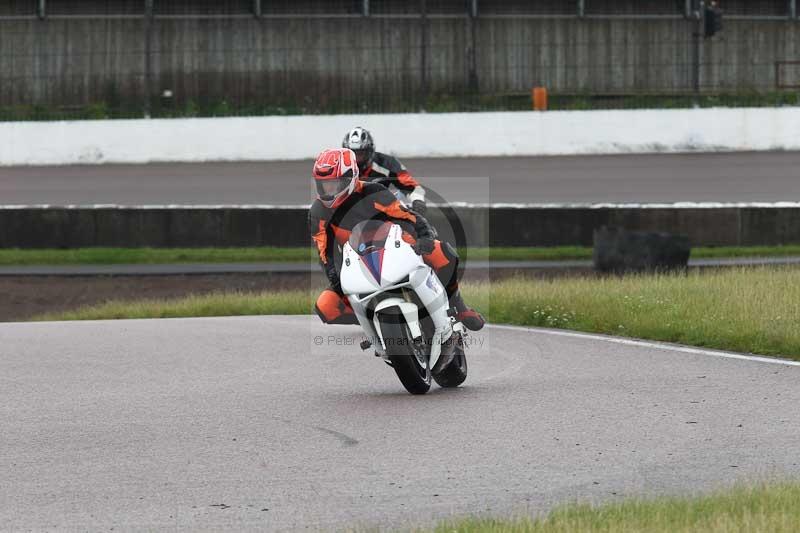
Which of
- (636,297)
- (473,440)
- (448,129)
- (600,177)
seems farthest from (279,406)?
(448,129)

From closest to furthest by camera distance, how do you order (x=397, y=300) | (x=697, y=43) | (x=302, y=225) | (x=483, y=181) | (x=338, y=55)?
(x=397, y=300), (x=302, y=225), (x=483, y=181), (x=697, y=43), (x=338, y=55)

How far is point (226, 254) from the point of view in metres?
24.0

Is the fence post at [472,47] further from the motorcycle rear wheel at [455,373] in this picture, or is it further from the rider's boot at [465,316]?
the motorcycle rear wheel at [455,373]

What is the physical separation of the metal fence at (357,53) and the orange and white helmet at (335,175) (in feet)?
87.2

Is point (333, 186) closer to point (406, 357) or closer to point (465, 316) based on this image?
point (406, 357)

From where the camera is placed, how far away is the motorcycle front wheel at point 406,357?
→ 8562 millimetres

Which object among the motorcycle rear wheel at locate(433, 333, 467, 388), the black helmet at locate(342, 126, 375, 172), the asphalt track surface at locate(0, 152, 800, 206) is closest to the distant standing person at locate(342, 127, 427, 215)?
the black helmet at locate(342, 126, 375, 172)

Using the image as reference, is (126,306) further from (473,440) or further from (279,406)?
(473,440)

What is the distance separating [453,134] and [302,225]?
318 inches

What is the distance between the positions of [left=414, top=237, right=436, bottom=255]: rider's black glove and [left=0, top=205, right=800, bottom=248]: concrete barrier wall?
14.3m

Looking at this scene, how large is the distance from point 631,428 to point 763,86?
31.4 meters

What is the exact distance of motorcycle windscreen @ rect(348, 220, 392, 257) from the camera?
8.80m

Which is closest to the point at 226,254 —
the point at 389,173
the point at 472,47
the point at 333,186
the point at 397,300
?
the point at 389,173

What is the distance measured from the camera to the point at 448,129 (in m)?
31.9
